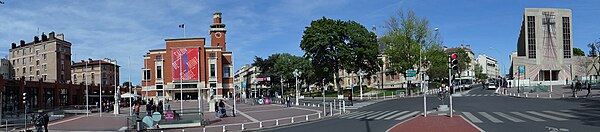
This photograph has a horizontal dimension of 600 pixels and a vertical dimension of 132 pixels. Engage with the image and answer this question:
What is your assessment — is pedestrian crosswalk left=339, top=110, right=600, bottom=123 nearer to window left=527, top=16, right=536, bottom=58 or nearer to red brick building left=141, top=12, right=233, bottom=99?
red brick building left=141, top=12, right=233, bottom=99

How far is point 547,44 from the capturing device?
3883 inches

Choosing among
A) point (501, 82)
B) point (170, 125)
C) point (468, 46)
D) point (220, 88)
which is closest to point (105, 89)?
point (220, 88)

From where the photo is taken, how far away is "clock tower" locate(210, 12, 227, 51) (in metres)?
115

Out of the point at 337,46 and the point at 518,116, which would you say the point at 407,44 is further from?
the point at 518,116

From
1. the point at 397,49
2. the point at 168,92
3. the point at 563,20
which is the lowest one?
the point at 168,92

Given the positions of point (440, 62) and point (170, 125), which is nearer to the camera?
point (170, 125)

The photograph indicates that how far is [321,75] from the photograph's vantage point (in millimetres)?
71750

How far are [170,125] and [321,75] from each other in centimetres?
4650

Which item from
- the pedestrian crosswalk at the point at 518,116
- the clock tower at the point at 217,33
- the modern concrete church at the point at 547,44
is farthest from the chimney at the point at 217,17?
the pedestrian crosswalk at the point at 518,116

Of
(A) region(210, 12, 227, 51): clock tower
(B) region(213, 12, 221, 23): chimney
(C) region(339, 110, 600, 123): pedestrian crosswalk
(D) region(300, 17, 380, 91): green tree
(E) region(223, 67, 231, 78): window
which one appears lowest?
(C) region(339, 110, 600, 123): pedestrian crosswalk

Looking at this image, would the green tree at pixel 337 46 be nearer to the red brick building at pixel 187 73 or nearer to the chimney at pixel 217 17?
the red brick building at pixel 187 73

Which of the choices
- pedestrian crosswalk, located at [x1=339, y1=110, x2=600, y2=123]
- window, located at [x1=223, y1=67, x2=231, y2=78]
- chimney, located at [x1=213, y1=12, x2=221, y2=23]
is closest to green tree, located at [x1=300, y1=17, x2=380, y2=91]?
window, located at [x1=223, y1=67, x2=231, y2=78]

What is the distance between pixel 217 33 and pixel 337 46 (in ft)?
174

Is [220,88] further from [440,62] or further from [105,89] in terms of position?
[440,62]
